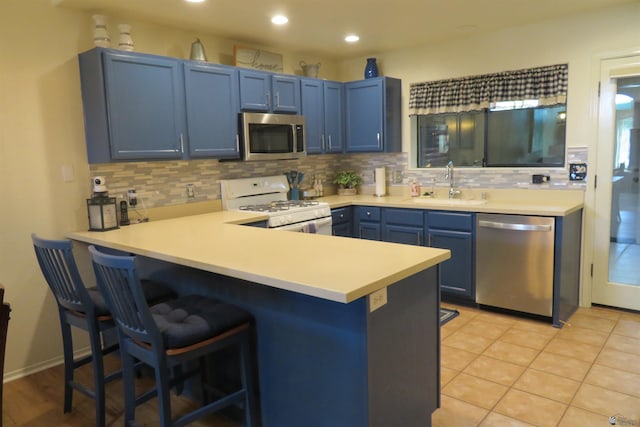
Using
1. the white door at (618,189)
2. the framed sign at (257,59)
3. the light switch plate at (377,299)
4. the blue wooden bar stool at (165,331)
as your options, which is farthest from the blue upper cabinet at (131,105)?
the white door at (618,189)

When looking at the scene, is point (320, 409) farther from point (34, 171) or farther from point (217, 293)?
point (34, 171)

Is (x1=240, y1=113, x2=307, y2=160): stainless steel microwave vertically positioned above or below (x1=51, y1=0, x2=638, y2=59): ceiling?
below

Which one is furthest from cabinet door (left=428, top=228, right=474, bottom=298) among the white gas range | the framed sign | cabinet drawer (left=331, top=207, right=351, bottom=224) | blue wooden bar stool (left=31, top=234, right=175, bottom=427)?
blue wooden bar stool (left=31, top=234, right=175, bottom=427)

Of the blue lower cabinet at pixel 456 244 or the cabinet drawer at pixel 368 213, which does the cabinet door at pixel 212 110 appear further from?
the blue lower cabinet at pixel 456 244

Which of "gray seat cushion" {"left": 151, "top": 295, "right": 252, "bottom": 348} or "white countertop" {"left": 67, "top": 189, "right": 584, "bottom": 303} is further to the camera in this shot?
"gray seat cushion" {"left": 151, "top": 295, "right": 252, "bottom": 348}

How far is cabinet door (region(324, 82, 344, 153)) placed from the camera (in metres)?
4.73

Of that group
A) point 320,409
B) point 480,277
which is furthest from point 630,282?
point 320,409

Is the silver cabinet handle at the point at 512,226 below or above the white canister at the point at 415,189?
below

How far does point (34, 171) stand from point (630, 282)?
4.56 meters

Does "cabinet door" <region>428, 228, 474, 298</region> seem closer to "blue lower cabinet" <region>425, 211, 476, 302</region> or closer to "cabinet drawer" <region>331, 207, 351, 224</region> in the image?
"blue lower cabinet" <region>425, 211, 476, 302</region>

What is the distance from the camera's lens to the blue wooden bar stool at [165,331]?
73.6 inches

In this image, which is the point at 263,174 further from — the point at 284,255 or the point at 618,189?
the point at 618,189

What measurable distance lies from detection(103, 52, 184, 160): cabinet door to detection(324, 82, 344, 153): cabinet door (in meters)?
1.70

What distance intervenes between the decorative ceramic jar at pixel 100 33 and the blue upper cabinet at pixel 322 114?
5.90 ft
